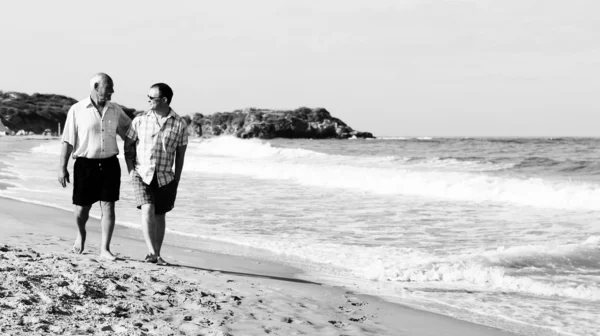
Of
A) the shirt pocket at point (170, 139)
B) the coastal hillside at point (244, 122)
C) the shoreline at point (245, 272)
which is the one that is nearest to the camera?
the shoreline at point (245, 272)

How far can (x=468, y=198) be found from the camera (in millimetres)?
15094

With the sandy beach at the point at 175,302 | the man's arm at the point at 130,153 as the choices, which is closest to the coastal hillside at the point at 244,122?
the man's arm at the point at 130,153

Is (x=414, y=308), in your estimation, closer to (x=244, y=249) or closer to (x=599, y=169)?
(x=244, y=249)

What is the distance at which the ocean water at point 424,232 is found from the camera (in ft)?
18.0

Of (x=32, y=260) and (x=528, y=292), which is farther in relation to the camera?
(x=528, y=292)

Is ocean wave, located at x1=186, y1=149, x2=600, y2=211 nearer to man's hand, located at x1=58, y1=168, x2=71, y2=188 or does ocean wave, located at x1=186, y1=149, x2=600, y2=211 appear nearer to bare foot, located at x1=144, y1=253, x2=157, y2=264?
bare foot, located at x1=144, y1=253, x2=157, y2=264

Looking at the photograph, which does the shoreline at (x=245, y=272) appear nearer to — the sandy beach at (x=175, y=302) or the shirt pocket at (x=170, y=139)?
the sandy beach at (x=175, y=302)

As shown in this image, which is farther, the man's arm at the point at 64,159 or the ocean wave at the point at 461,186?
the ocean wave at the point at 461,186

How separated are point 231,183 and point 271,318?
549 inches

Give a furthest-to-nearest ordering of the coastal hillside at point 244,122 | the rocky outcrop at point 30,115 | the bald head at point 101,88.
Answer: the rocky outcrop at point 30,115 < the coastal hillside at point 244,122 < the bald head at point 101,88

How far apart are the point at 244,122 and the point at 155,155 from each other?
130319mm

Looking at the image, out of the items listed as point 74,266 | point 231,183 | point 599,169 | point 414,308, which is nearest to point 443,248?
point 414,308

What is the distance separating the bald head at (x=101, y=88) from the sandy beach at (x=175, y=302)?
143cm

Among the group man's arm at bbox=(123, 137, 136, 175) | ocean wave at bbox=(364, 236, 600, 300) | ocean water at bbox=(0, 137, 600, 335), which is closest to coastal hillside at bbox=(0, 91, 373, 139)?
ocean water at bbox=(0, 137, 600, 335)
